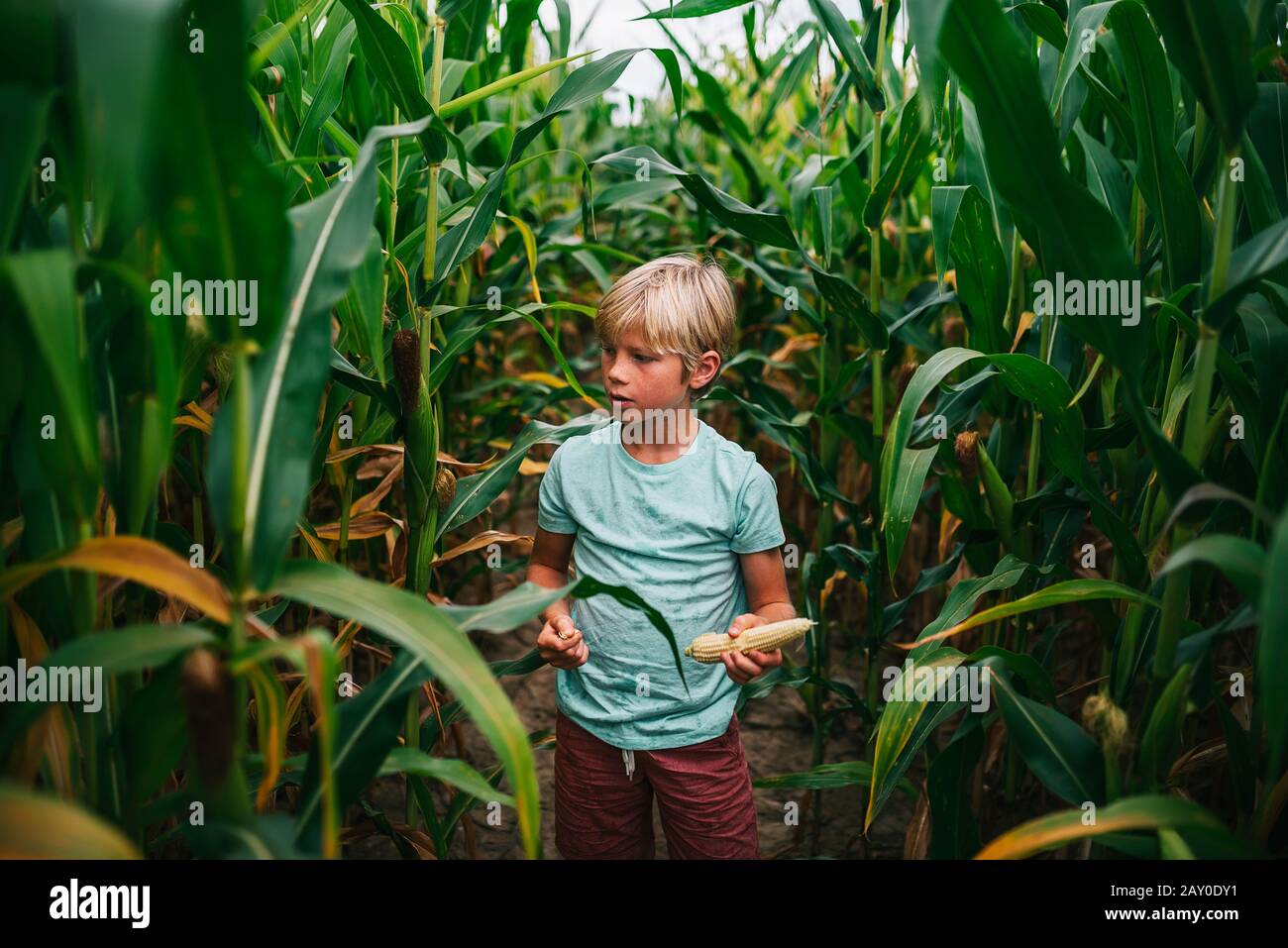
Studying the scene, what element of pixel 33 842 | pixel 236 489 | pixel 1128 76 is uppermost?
pixel 1128 76

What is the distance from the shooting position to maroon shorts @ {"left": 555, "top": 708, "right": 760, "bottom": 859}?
1.43m

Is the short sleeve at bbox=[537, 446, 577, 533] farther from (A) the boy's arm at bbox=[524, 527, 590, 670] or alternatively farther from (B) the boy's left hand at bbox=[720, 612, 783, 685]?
(B) the boy's left hand at bbox=[720, 612, 783, 685]

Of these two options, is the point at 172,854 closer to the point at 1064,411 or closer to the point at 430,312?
the point at 430,312

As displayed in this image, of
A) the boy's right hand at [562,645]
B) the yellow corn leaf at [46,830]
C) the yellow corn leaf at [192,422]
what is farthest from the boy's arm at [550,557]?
the yellow corn leaf at [46,830]

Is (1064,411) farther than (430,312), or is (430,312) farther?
(430,312)

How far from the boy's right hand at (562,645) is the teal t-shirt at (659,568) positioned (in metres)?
0.09

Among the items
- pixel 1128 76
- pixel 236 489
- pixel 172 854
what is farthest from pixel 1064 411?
pixel 172 854

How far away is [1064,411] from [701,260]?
622 millimetres

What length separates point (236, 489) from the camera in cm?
80

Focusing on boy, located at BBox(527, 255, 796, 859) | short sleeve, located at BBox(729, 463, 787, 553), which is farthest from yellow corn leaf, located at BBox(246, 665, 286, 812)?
short sleeve, located at BBox(729, 463, 787, 553)

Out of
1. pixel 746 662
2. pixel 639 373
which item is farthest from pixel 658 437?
pixel 746 662

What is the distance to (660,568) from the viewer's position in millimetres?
1412

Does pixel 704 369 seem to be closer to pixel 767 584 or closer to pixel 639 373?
pixel 639 373

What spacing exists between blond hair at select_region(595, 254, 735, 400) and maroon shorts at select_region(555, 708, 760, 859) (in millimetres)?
600
